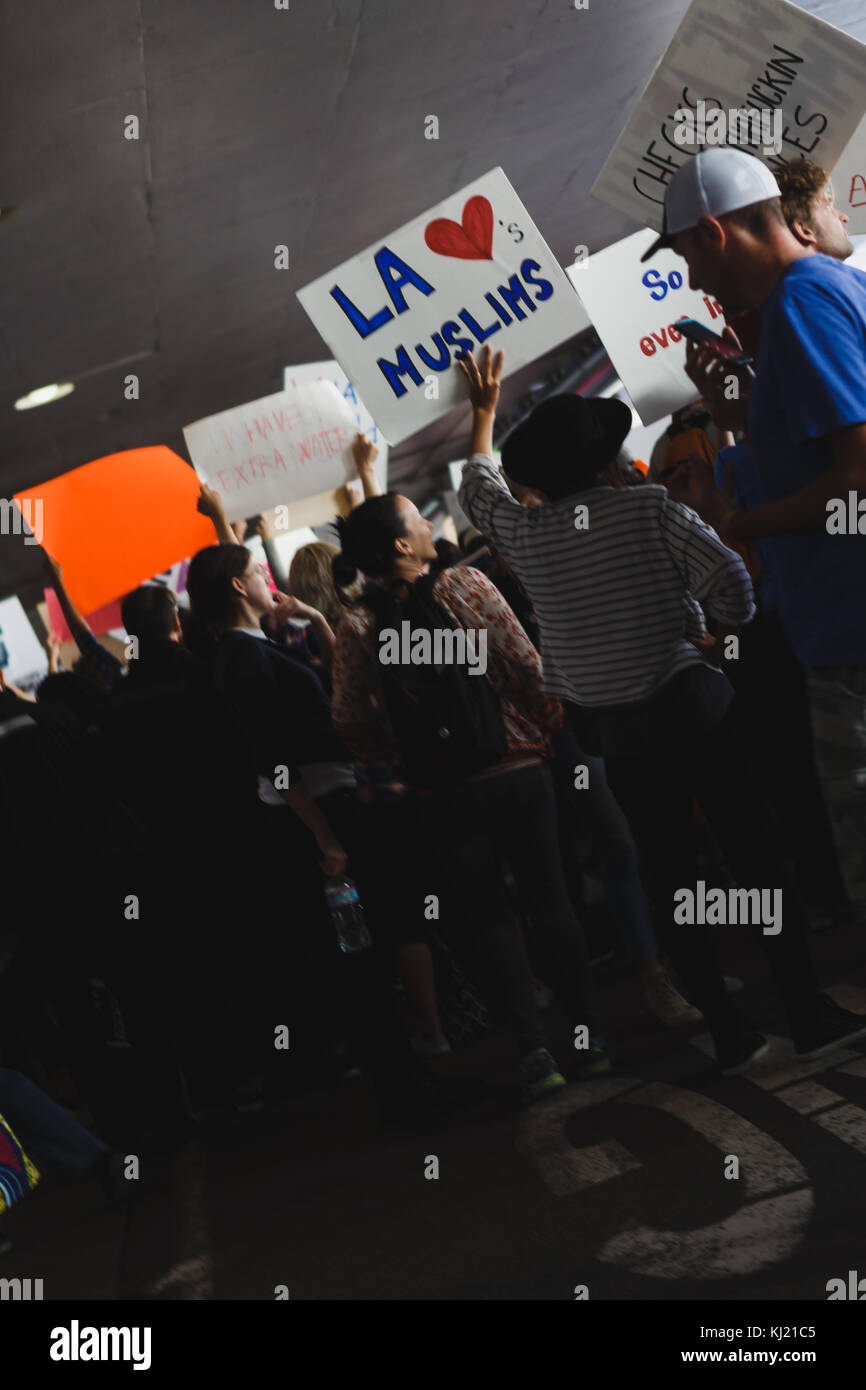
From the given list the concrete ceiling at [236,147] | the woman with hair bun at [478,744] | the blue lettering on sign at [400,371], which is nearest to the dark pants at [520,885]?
the woman with hair bun at [478,744]

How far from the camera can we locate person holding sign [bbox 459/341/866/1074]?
137 inches

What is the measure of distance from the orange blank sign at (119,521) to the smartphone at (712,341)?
3.14 metres

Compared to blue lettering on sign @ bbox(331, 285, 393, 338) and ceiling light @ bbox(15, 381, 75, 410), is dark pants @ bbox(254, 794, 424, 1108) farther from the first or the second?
ceiling light @ bbox(15, 381, 75, 410)

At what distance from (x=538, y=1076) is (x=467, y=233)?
8.80 feet

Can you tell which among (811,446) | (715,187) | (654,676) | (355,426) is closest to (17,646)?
(355,426)

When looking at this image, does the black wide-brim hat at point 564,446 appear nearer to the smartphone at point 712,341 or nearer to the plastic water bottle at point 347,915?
the smartphone at point 712,341

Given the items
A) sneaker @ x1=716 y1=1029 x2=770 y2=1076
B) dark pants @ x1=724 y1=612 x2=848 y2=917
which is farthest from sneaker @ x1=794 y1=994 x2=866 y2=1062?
dark pants @ x1=724 y1=612 x2=848 y2=917

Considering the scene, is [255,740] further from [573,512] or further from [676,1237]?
[676,1237]

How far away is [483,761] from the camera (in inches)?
156

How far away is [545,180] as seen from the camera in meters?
8.76

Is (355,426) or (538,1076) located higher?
(355,426)

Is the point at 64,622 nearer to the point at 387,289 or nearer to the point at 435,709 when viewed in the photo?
the point at 387,289

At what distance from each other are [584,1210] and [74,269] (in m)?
5.27

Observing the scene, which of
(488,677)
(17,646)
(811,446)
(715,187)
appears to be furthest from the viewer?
(17,646)
